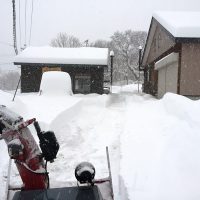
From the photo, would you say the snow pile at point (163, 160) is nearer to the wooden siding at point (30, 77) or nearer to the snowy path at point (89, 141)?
the snowy path at point (89, 141)

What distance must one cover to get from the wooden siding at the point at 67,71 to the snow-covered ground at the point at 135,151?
11.7 m

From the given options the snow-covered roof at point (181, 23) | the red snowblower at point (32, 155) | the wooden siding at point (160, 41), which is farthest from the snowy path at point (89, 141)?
the wooden siding at point (160, 41)

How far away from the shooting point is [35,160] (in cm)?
300

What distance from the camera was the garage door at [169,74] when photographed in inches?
597

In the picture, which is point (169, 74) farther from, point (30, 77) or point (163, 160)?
point (163, 160)

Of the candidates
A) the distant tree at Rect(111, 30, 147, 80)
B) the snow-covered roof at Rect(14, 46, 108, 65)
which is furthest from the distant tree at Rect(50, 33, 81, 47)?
the snow-covered roof at Rect(14, 46, 108, 65)

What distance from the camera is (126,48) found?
57.8m

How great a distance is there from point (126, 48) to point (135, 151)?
53.0m

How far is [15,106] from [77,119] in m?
2.47

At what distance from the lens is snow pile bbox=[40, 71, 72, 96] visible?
15942mm

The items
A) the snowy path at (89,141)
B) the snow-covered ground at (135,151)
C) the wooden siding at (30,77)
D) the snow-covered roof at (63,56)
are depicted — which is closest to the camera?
the snow-covered ground at (135,151)

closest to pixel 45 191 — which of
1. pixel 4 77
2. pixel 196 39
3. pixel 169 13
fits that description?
pixel 196 39

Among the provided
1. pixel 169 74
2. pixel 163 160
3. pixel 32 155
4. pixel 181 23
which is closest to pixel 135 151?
pixel 163 160

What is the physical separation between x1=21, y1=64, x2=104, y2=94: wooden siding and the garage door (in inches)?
194
